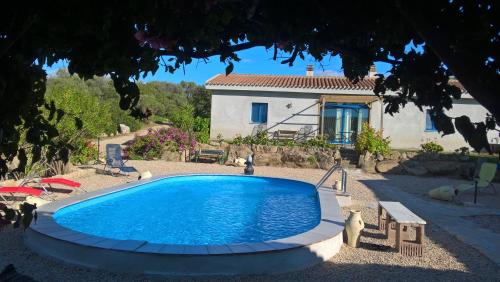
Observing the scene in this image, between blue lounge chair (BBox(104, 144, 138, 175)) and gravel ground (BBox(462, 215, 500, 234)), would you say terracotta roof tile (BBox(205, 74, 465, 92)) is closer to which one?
blue lounge chair (BBox(104, 144, 138, 175))

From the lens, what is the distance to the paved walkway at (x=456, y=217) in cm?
712

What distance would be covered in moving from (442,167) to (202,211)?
10823 mm

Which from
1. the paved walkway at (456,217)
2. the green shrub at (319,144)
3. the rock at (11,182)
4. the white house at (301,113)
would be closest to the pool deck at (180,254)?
the paved walkway at (456,217)

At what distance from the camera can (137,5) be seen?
1.63 metres

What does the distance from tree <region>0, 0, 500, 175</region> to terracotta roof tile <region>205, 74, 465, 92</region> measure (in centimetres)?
2047

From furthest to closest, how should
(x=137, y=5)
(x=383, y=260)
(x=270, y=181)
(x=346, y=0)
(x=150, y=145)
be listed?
(x=150, y=145), (x=270, y=181), (x=383, y=260), (x=346, y=0), (x=137, y=5)

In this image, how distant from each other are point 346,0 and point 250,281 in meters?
3.86

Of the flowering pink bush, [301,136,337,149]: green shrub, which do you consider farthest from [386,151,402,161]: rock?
the flowering pink bush

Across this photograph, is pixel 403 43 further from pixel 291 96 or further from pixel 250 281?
pixel 291 96

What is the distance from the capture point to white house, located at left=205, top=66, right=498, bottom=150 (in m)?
23.4

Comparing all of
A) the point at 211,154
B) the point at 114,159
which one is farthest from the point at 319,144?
the point at 114,159

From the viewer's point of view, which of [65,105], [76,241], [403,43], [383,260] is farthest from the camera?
[65,105]

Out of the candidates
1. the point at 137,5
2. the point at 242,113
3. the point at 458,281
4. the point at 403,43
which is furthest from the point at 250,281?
the point at 242,113

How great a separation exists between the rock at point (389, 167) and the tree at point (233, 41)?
15.7 metres
